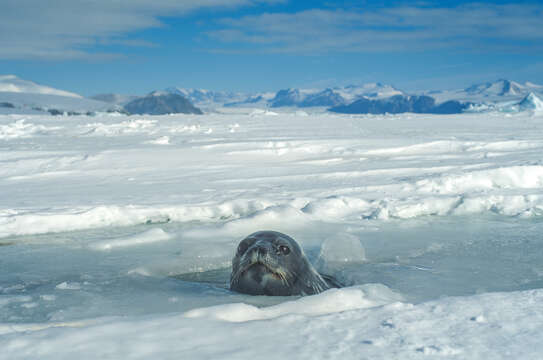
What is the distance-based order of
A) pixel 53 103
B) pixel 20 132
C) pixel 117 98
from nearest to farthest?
pixel 20 132 < pixel 53 103 < pixel 117 98

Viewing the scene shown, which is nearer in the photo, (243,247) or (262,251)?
(262,251)

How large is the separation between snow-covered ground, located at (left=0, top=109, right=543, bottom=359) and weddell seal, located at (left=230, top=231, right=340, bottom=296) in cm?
12

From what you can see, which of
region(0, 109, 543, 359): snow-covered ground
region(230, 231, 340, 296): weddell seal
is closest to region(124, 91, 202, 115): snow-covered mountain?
region(0, 109, 543, 359): snow-covered ground

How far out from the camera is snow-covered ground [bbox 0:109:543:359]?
1825 millimetres

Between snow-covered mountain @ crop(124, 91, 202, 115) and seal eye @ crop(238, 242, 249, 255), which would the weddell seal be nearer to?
seal eye @ crop(238, 242, 249, 255)

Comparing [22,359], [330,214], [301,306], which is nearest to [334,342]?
[301,306]

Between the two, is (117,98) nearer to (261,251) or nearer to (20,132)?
(20,132)

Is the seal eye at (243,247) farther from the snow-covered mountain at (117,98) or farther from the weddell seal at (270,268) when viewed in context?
the snow-covered mountain at (117,98)

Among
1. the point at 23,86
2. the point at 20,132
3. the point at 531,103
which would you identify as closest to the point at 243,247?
the point at 20,132

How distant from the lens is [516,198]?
554cm

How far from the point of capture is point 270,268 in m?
3.08

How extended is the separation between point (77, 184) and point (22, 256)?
3150 millimetres

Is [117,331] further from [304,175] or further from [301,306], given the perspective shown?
[304,175]

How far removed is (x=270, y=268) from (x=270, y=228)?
168 cm
